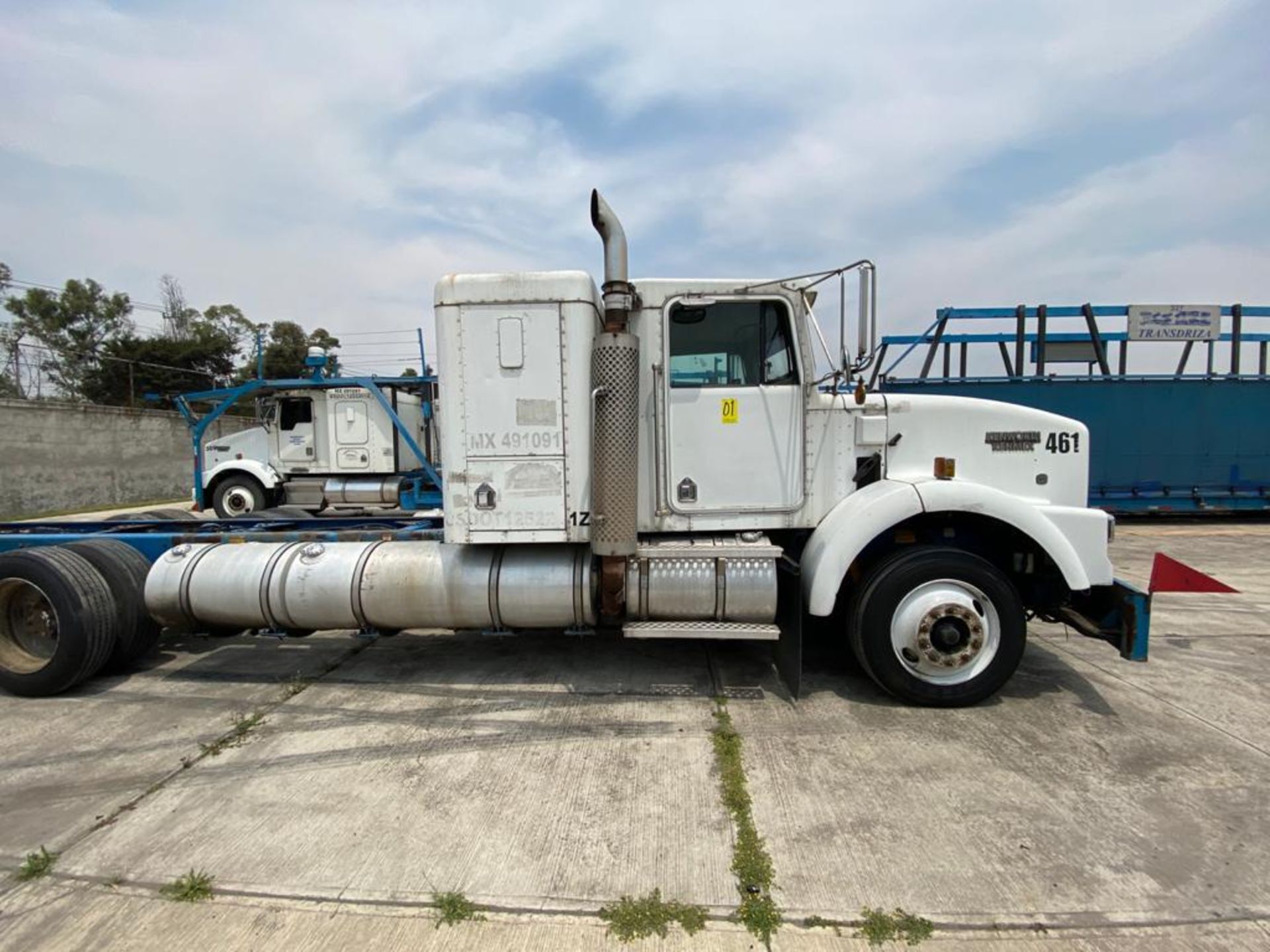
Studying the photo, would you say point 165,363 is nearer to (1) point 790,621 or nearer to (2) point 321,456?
(2) point 321,456

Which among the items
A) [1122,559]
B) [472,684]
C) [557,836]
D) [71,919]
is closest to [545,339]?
[472,684]

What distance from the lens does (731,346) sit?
389 centimetres

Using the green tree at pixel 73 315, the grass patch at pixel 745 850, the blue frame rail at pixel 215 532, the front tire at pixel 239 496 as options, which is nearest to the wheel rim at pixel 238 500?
the front tire at pixel 239 496

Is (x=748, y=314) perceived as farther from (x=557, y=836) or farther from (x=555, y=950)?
(x=555, y=950)

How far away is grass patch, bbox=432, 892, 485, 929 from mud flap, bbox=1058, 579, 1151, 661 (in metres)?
3.63

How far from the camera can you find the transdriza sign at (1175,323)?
11375mm

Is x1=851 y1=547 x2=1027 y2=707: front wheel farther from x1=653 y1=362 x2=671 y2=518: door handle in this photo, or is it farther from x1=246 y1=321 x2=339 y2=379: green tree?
x1=246 y1=321 x2=339 y2=379: green tree

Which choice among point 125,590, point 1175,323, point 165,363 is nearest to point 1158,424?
point 1175,323

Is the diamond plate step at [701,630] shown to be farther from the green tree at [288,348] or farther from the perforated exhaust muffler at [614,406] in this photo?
the green tree at [288,348]

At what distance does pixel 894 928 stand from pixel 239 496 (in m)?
13.2

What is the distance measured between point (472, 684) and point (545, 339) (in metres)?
2.28

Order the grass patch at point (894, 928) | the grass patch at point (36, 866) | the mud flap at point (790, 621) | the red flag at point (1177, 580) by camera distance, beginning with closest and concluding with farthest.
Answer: the grass patch at point (894, 928)
the grass patch at point (36, 866)
the mud flap at point (790, 621)
the red flag at point (1177, 580)

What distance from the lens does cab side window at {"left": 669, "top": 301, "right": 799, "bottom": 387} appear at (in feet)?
12.6

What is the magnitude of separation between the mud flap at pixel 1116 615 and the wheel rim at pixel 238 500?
511 inches
